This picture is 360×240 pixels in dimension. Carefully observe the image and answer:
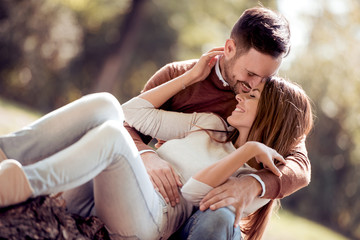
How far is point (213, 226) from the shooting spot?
2.43 m

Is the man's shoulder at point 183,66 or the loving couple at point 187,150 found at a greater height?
the man's shoulder at point 183,66

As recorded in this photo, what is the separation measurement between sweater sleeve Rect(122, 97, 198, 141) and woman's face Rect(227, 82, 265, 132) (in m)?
0.29

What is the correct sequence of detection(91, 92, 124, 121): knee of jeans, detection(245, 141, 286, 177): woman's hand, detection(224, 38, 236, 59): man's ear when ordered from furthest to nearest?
detection(224, 38, 236, 59): man's ear
detection(245, 141, 286, 177): woman's hand
detection(91, 92, 124, 121): knee of jeans

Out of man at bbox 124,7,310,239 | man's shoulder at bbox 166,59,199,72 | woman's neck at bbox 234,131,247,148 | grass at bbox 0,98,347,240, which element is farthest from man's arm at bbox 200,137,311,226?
grass at bbox 0,98,347,240

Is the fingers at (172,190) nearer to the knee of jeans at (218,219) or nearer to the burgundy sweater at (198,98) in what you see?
the knee of jeans at (218,219)

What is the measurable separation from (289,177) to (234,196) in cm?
42

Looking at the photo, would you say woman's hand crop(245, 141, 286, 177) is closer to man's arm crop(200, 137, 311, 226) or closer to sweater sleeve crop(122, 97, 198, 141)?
man's arm crop(200, 137, 311, 226)

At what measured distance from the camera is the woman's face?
9.75 ft

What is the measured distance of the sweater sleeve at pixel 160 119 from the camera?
3146 mm

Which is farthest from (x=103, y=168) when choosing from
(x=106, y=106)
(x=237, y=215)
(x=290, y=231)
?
(x=290, y=231)

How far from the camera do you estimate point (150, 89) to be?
3.38 metres

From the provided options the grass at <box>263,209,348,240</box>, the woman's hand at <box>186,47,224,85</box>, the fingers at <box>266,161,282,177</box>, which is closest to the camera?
the fingers at <box>266,161,282,177</box>

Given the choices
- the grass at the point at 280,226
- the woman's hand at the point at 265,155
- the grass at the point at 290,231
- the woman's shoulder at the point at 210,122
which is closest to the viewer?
the woman's hand at the point at 265,155

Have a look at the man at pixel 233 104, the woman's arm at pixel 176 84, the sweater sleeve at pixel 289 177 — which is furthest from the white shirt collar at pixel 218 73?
the sweater sleeve at pixel 289 177
